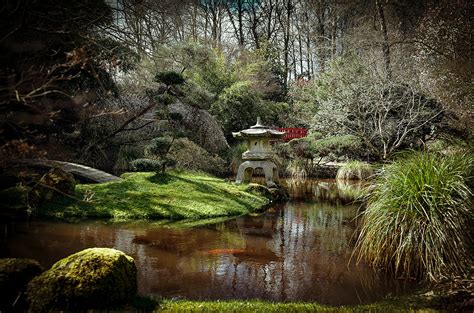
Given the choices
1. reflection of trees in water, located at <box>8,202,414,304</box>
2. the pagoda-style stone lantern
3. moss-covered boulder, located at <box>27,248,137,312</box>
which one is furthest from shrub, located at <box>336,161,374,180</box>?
moss-covered boulder, located at <box>27,248,137,312</box>

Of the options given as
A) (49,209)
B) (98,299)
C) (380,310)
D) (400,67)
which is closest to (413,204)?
(380,310)

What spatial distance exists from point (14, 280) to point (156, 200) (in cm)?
524

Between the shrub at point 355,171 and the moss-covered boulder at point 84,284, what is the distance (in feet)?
44.6

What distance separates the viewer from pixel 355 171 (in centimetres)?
1561

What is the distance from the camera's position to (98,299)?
9.84 ft

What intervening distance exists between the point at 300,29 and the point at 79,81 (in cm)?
2201

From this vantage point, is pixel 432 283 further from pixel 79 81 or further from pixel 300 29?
pixel 300 29

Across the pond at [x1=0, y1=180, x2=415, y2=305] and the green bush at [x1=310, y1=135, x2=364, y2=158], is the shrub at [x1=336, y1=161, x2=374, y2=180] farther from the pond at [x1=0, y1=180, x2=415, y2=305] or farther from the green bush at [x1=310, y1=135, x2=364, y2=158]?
the pond at [x1=0, y1=180, x2=415, y2=305]

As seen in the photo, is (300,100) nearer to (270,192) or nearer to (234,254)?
(270,192)

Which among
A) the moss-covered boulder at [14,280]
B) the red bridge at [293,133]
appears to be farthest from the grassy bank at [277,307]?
the red bridge at [293,133]

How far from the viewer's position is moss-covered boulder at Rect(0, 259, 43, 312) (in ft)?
9.71

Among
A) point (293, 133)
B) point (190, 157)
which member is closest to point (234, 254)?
point (190, 157)

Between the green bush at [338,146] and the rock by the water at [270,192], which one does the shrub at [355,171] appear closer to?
the green bush at [338,146]

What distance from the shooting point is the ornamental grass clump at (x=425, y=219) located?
3.96m
